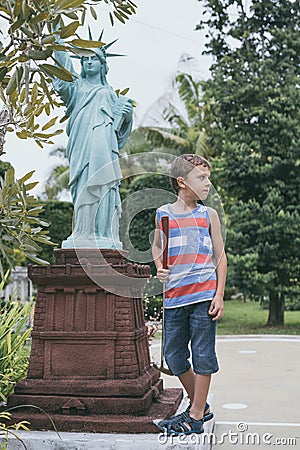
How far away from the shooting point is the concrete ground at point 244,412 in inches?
128

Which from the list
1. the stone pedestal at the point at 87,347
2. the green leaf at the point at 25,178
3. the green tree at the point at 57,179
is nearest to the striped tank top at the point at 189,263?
the stone pedestal at the point at 87,347

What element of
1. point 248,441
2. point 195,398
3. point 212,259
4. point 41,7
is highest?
point 41,7

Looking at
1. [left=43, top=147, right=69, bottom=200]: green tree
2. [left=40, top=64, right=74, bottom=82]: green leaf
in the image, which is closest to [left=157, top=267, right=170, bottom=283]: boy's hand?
[left=40, top=64, right=74, bottom=82]: green leaf

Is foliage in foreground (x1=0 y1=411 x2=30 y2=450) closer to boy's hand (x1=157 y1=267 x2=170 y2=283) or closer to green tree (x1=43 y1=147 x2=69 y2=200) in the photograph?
boy's hand (x1=157 y1=267 x2=170 y2=283)

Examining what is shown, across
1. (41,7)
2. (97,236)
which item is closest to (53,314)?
(97,236)

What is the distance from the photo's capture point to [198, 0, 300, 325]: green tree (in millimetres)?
11539

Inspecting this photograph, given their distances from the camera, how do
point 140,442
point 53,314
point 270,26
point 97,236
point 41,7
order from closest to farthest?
1. point 41,7
2. point 140,442
3. point 53,314
4. point 97,236
5. point 270,26

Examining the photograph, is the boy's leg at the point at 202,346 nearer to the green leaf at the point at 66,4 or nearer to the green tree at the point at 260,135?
the green leaf at the point at 66,4

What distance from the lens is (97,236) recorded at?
13.6 ft

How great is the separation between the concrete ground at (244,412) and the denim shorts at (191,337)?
0.37 metres

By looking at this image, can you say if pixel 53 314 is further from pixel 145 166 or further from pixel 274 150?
pixel 274 150

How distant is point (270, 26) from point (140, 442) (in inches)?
427

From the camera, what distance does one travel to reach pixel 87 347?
370 centimetres

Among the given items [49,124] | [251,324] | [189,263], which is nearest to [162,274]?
[189,263]
